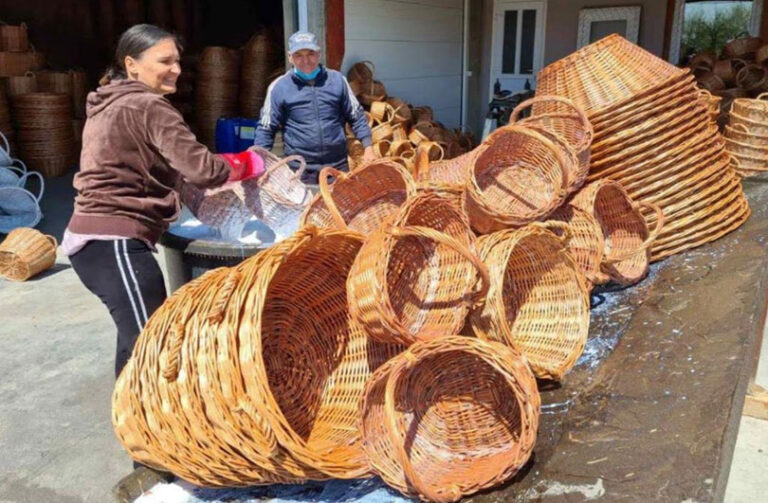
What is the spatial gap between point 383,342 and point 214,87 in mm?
6891

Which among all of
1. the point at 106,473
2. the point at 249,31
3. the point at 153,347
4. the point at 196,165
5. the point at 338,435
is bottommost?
the point at 106,473

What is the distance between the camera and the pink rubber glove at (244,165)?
7.95ft

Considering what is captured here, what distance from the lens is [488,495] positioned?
1.38 metres

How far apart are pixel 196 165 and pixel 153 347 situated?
85 centimetres

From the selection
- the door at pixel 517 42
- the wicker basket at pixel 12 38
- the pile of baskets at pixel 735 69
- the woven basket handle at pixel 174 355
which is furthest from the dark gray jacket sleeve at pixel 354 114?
the door at pixel 517 42

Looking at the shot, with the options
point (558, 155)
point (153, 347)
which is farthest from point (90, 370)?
point (558, 155)

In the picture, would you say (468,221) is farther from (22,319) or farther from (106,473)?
(22,319)

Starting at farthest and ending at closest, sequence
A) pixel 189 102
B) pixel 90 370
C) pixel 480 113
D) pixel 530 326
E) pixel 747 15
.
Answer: pixel 480 113 < pixel 747 15 < pixel 189 102 < pixel 90 370 < pixel 530 326

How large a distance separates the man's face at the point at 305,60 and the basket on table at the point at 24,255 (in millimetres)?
2539

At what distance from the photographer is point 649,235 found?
8.25 ft

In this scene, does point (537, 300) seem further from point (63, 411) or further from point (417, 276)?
point (63, 411)

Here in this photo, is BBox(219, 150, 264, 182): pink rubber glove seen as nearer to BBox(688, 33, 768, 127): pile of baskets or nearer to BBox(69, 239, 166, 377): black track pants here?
BBox(69, 239, 166, 377): black track pants

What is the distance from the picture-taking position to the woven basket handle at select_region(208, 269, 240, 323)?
4.50ft

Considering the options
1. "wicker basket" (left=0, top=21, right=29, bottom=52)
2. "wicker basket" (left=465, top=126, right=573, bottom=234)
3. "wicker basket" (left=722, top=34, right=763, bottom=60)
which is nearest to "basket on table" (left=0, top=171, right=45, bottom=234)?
"wicker basket" (left=0, top=21, right=29, bottom=52)
